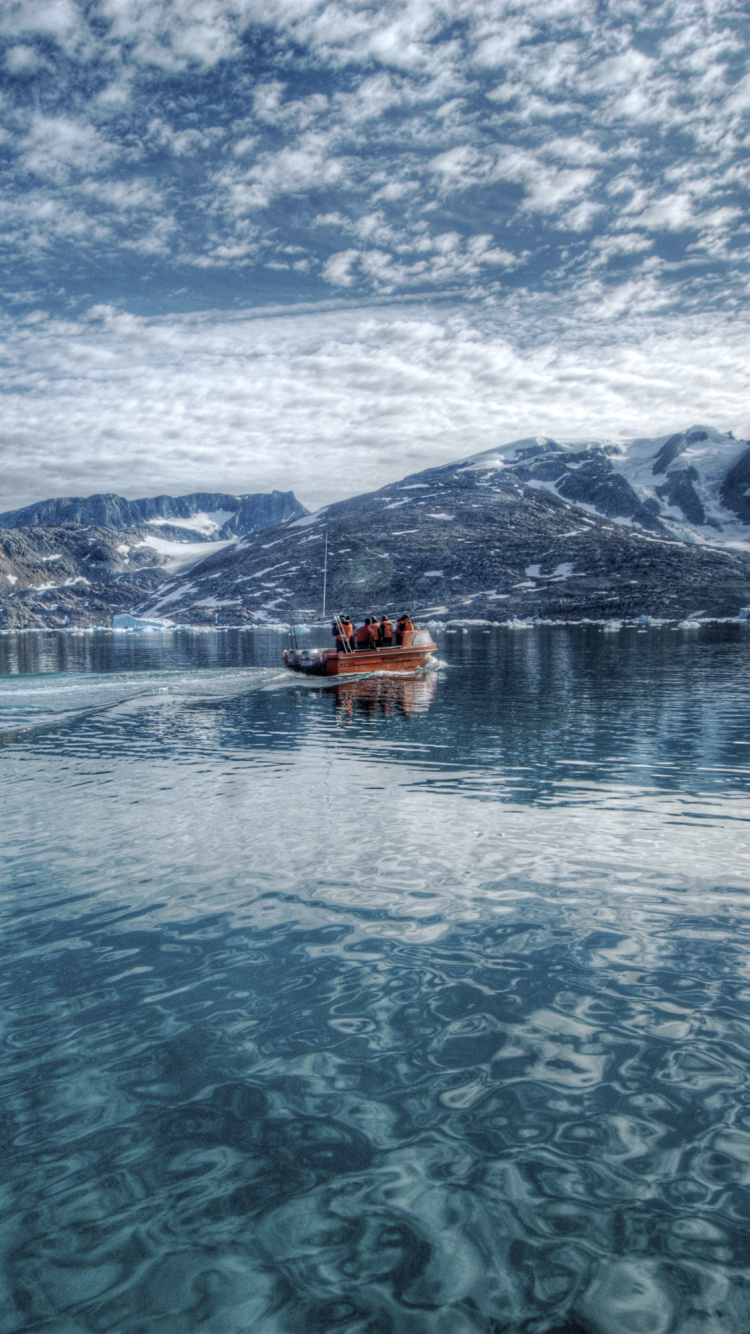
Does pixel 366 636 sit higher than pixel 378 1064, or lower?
higher

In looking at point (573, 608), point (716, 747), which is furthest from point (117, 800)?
point (573, 608)

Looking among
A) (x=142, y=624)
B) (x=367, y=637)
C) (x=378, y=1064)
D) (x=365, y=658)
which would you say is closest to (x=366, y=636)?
(x=367, y=637)

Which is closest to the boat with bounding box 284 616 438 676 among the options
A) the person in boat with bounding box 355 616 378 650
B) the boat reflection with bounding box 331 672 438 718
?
the person in boat with bounding box 355 616 378 650

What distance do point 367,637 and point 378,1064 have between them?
115 ft

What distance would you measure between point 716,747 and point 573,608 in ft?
426

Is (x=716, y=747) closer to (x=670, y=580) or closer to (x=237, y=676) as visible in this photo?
(x=237, y=676)

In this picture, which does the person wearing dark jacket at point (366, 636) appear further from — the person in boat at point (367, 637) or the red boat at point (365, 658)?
the red boat at point (365, 658)

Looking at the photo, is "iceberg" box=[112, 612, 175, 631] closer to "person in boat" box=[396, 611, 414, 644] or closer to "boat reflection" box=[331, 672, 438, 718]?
"person in boat" box=[396, 611, 414, 644]

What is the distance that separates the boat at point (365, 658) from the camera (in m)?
39.3

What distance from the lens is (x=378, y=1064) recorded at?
19.9 feet

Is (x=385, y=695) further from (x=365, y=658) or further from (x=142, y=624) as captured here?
(x=142, y=624)

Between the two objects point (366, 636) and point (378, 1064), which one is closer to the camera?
point (378, 1064)

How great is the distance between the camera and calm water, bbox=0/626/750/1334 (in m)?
4.13

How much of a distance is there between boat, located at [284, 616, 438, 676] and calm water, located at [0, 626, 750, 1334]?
80.4ft
